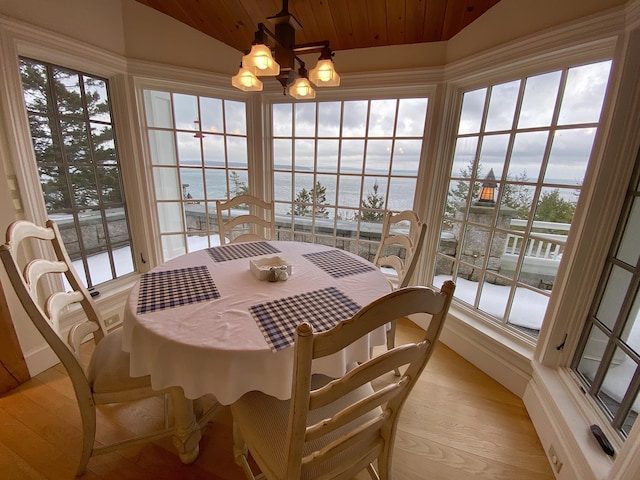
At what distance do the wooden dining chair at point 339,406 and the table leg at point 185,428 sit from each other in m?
0.24

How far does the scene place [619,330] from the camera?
3.93 ft

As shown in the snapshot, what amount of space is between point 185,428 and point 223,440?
→ 0.84 feet

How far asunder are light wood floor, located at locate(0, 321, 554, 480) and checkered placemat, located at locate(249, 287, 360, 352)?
2.50 feet

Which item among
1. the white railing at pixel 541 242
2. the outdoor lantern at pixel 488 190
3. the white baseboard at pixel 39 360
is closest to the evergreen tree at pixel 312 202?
the outdoor lantern at pixel 488 190

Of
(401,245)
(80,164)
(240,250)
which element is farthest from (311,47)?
(80,164)

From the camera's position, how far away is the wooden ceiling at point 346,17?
1.77 meters

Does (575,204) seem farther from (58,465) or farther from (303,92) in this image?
(58,465)

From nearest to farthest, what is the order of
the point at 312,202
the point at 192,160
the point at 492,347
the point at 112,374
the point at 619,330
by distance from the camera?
the point at 112,374 → the point at 619,330 → the point at 492,347 → the point at 192,160 → the point at 312,202

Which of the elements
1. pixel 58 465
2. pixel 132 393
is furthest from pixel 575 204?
pixel 58 465

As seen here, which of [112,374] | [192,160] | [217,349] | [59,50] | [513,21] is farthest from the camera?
[192,160]

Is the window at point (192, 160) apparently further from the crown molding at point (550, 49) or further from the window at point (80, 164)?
the crown molding at point (550, 49)

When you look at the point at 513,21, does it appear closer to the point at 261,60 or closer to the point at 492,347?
the point at 261,60

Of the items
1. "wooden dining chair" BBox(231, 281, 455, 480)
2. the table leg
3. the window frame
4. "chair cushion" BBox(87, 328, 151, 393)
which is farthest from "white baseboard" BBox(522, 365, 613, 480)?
"chair cushion" BBox(87, 328, 151, 393)

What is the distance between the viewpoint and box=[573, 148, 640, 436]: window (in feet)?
3.67
